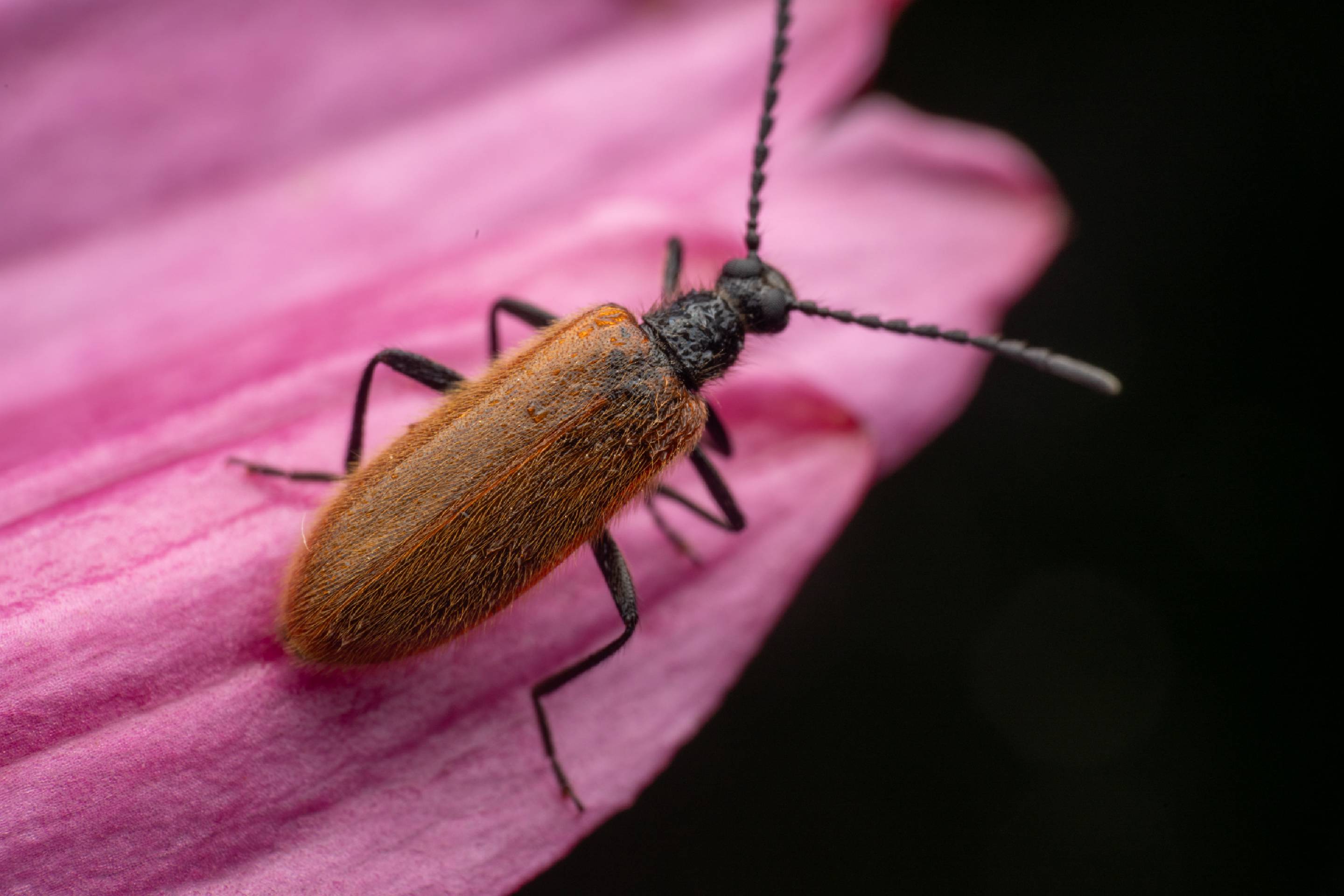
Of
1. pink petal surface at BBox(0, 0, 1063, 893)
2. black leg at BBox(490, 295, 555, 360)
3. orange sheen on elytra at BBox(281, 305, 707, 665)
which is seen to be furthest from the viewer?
black leg at BBox(490, 295, 555, 360)

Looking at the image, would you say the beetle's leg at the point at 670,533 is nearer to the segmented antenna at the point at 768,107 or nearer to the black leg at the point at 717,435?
the black leg at the point at 717,435

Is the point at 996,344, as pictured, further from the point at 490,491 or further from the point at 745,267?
the point at 490,491

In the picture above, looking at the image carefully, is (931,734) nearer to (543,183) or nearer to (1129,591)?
(1129,591)

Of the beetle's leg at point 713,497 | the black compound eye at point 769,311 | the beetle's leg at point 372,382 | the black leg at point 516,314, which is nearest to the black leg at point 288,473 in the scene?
the beetle's leg at point 372,382

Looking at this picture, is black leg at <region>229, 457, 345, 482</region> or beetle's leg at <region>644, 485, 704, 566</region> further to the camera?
beetle's leg at <region>644, 485, 704, 566</region>

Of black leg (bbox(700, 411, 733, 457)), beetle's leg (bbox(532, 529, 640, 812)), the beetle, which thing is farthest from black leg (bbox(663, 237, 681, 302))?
beetle's leg (bbox(532, 529, 640, 812))

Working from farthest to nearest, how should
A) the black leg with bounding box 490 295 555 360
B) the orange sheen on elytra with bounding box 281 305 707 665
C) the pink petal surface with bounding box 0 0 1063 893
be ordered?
1. the black leg with bounding box 490 295 555 360
2. the orange sheen on elytra with bounding box 281 305 707 665
3. the pink petal surface with bounding box 0 0 1063 893

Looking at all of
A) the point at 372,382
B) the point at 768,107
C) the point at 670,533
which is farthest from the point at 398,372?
the point at 768,107

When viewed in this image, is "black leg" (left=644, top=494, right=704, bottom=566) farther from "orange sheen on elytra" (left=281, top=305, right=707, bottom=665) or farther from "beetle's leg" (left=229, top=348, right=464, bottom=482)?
"beetle's leg" (left=229, top=348, right=464, bottom=482)
